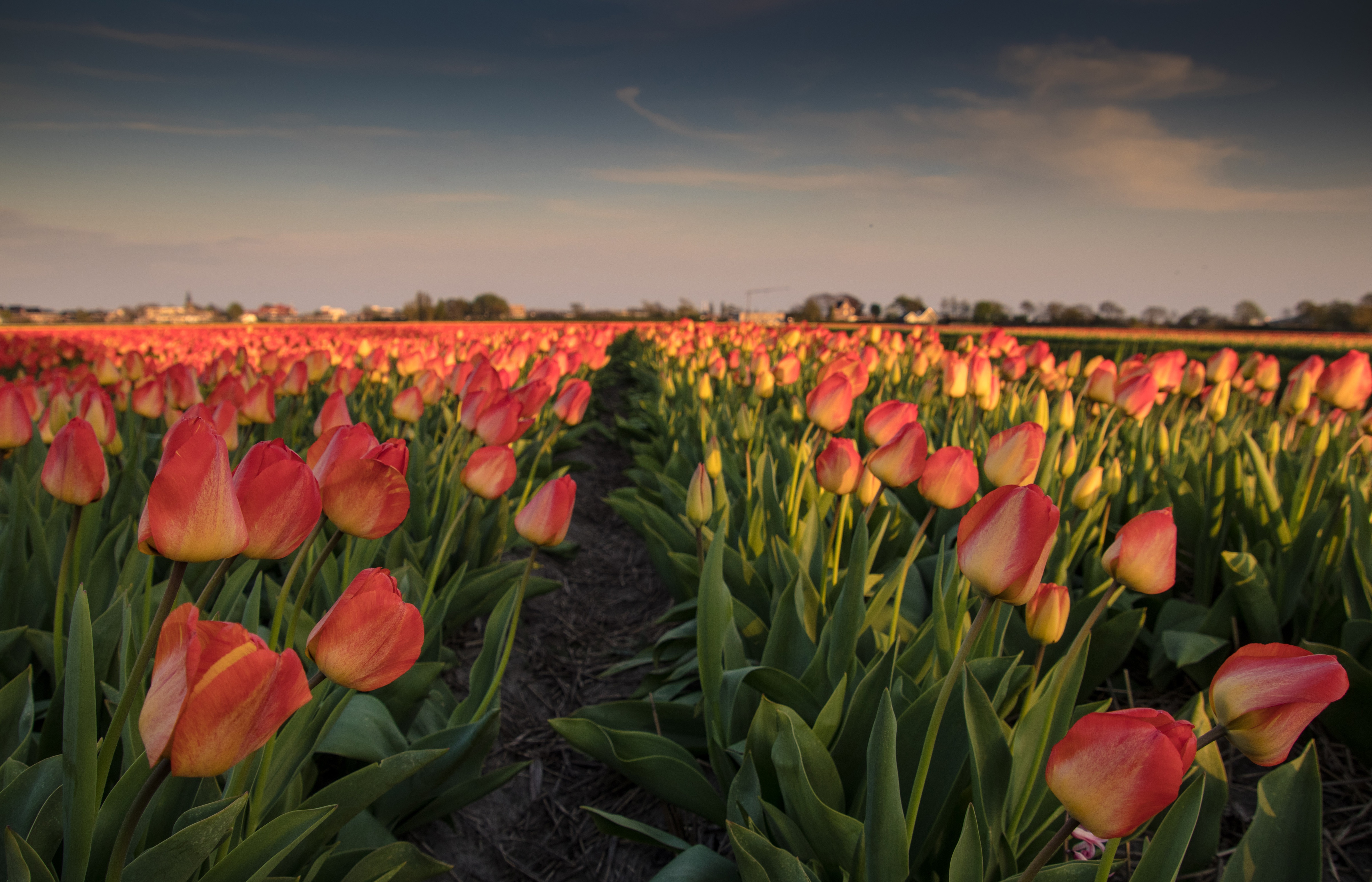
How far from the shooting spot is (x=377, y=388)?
4.52 metres

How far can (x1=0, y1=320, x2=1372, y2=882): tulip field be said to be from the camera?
70 centimetres

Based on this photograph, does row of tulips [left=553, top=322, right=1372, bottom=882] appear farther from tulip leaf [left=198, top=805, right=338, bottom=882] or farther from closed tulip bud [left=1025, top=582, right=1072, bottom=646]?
tulip leaf [left=198, top=805, right=338, bottom=882]

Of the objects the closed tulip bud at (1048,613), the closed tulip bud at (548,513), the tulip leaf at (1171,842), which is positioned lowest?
the tulip leaf at (1171,842)

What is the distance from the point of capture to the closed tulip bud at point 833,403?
6.62 feet

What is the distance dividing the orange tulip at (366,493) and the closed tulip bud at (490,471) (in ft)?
1.80

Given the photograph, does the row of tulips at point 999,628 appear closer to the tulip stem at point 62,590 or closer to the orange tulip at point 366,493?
the orange tulip at point 366,493

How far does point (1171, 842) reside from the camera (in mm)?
824

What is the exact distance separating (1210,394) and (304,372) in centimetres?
366

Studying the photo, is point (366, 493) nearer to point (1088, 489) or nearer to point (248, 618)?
point (248, 618)

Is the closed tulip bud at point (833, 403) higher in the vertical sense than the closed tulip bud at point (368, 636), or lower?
A: higher

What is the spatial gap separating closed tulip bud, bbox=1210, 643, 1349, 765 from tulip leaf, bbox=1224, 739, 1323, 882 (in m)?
0.36

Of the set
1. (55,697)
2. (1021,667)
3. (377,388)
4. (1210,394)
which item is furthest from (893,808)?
(377,388)

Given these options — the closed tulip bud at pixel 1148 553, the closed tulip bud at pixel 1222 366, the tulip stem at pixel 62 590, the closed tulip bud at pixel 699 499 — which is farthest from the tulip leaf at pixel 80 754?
the closed tulip bud at pixel 1222 366

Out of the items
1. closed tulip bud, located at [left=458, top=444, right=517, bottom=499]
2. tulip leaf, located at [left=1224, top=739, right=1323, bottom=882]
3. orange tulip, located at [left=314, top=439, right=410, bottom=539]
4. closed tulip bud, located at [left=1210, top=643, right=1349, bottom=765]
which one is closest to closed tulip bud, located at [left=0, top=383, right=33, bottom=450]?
closed tulip bud, located at [left=458, top=444, right=517, bottom=499]
